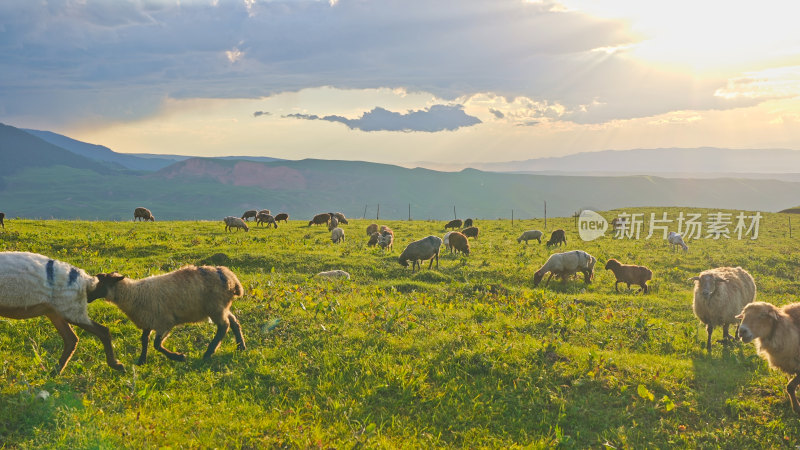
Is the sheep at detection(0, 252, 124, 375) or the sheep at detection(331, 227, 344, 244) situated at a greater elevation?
the sheep at detection(0, 252, 124, 375)

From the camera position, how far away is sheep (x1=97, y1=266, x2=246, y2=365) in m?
8.51

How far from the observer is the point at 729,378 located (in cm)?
927

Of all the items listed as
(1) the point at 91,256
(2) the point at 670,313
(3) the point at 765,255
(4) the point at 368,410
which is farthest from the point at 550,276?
(1) the point at 91,256

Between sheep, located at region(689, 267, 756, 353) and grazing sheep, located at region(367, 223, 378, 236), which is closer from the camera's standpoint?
sheep, located at region(689, 267, 756, 353)

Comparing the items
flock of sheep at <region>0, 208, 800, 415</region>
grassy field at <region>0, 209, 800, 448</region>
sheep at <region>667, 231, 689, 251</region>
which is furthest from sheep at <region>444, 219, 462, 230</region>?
flock of sheep at <region>0, 208, 800, 415</region>

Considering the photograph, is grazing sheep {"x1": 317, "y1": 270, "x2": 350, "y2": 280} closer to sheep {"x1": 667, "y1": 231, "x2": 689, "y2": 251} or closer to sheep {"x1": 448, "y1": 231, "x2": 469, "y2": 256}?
sheep {"x1": 448, "y1": 231, "x2": 469, "y2": 256}

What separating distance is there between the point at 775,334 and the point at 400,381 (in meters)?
7.14

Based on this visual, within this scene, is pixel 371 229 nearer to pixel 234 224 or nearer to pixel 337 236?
pixel 337 236

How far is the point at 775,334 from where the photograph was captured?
859 cm

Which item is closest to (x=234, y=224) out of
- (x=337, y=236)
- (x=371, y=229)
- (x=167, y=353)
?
(x=337, y=236)

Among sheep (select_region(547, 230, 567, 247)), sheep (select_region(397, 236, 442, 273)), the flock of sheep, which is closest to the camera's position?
the flock of sheep

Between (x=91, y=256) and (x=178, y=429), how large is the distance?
48.4 feet

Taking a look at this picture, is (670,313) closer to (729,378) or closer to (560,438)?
(729,378)

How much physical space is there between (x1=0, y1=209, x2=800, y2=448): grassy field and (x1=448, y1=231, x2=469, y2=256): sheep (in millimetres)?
10283
